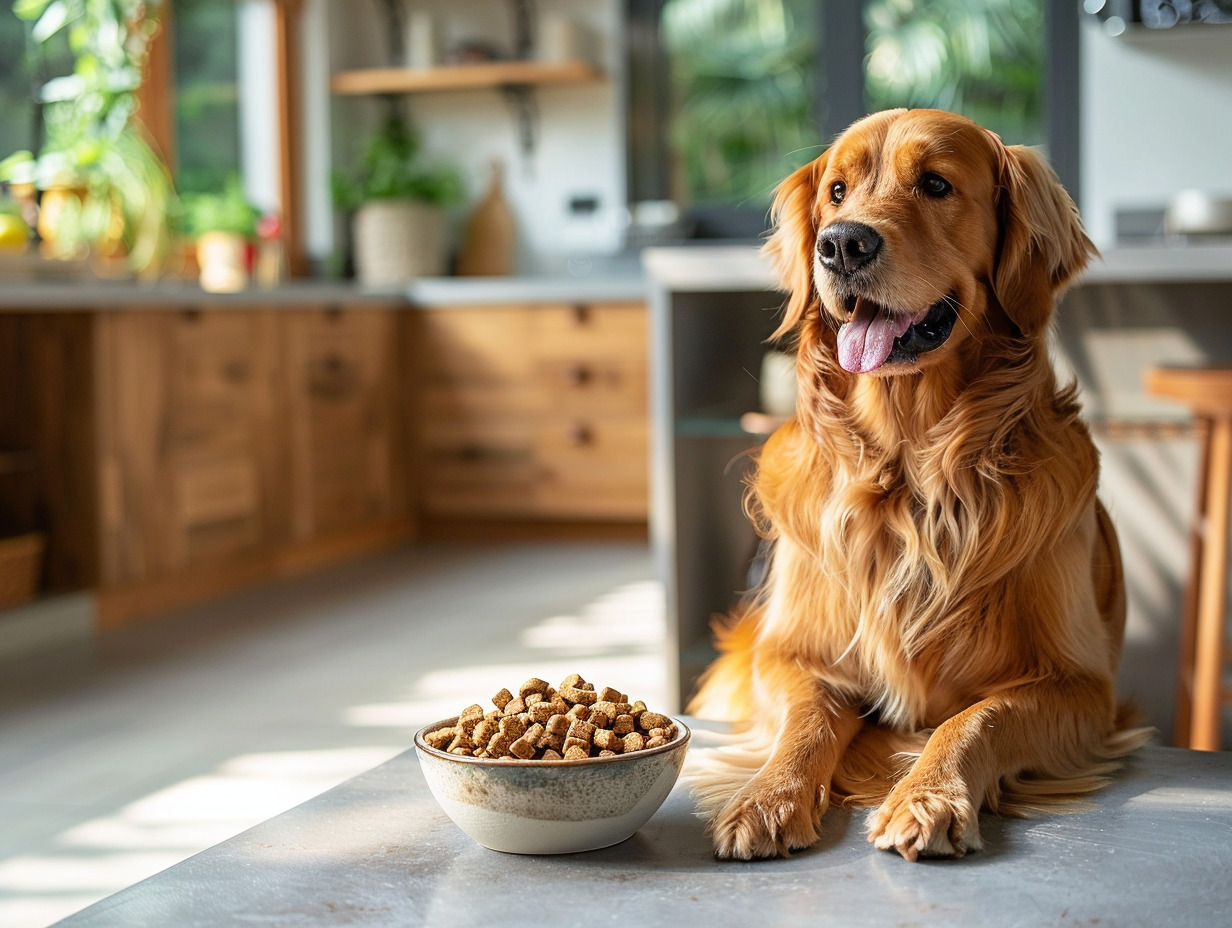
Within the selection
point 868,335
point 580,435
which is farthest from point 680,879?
point 580,435

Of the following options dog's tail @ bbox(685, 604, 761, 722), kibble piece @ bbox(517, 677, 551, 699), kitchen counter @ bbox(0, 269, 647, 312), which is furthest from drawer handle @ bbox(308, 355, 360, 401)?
kibble piece @ bbox(517, 677, 551, 699)

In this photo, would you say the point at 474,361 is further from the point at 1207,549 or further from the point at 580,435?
the point at 1207,549

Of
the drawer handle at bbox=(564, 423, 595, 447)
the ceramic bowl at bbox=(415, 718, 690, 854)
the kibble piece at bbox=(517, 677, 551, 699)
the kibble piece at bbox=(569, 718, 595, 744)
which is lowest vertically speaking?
the drawer handle at bbox=(564, 423, 595, 447)

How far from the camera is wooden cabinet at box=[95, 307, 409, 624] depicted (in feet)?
11.9

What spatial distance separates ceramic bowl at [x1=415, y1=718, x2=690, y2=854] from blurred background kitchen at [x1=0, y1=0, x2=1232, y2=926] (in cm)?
104

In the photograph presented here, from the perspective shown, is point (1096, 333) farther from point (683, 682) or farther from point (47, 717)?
point (47, 717)

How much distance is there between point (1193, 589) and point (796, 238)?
1.38 meters

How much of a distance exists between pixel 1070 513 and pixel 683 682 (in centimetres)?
134

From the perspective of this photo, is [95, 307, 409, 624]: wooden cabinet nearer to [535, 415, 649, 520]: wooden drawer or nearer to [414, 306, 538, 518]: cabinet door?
[414, 306, 538, 518]: cabinet door

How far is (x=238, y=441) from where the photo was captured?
412 centimetres

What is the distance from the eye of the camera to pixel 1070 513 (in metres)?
1.10

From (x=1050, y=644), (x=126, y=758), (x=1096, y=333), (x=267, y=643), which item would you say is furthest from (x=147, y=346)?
(x=1050, y=644)

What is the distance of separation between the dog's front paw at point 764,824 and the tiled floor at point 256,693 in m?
1.17

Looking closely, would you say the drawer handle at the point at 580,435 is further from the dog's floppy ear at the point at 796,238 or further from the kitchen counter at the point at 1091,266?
the dog's floppy ear at the point at 796,238
